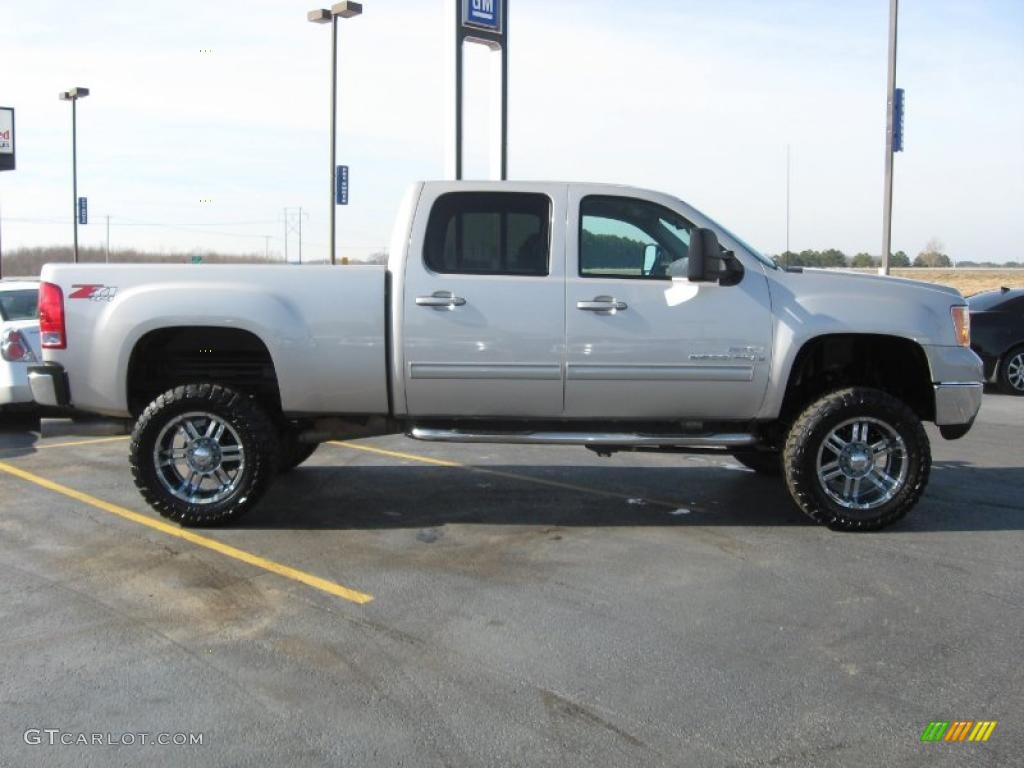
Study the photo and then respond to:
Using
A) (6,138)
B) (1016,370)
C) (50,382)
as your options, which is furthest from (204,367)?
(6,138)

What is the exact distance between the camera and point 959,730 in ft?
11.3

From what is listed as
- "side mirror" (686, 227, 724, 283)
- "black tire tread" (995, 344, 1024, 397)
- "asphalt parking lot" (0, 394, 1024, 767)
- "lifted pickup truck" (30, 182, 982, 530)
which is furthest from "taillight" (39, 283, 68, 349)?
"black tire tread" (995, 344, 1024, 397)

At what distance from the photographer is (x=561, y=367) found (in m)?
5.85

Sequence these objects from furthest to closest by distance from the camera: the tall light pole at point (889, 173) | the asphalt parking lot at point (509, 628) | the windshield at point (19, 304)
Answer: the tall light pole at point (889, 173) → the windshield at point (19, 304) → the asphalt parking lot at point (509, 628)

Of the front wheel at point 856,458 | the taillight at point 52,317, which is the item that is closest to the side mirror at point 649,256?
the front wheel at point 856,458

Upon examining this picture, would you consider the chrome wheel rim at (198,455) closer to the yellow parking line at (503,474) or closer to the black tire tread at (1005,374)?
the yellow parking line at (503,474)

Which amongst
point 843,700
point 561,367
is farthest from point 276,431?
point 843,700

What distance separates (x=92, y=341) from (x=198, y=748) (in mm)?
3367

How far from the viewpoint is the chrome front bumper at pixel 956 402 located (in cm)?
595

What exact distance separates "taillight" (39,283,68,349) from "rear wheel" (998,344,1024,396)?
12.1 metres

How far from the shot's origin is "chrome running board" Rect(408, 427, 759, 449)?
588 centimetres

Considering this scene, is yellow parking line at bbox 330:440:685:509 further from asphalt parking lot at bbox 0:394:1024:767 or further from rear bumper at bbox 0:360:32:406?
rear bumper at bbox 0:360:32:406

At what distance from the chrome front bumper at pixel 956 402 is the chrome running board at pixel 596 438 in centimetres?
115

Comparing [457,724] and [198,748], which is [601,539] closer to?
[457,724]
